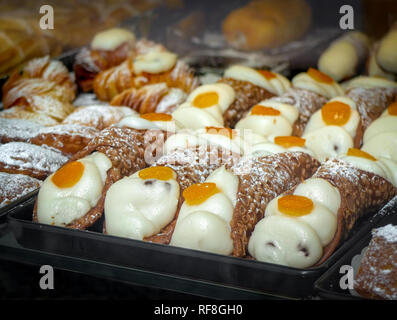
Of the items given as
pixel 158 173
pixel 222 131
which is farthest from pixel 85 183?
pixel 222 131

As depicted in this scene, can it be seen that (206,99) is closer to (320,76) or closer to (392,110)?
(320,76)

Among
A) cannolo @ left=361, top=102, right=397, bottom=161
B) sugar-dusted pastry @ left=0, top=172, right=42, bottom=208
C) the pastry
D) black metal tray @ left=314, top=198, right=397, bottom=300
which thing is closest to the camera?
black metal tray @ left=314, top=198, right=397, bottom=300

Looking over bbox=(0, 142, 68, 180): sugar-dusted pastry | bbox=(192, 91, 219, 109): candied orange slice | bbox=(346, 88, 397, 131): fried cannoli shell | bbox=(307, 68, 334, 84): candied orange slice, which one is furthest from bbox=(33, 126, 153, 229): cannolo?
bbox=(307, 68, 334, 84): candied orange slice

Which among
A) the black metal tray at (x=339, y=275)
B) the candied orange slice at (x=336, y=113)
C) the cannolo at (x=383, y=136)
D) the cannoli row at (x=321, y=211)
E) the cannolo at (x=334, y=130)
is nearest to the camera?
the black metal tray at (x=339, y=275)

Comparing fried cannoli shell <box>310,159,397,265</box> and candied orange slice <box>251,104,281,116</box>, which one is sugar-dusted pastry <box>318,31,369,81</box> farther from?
fried cannoli shell <box>310,159,397,265</box>

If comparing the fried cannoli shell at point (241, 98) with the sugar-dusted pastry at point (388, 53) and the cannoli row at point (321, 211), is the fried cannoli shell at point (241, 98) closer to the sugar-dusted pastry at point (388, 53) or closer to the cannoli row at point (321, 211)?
the sugar-dusted pastry at point (388, 53)

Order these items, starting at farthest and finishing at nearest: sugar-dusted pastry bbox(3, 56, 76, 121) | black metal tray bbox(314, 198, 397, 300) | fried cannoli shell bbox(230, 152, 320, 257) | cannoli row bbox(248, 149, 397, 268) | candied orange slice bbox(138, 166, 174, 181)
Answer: sugar-dusted pastry bbox(3, 56, 76, 121)
candied orange slice bbox(138, 166, 174, 181)
fried cannoli shell bbox(230, 152, 320, 257)
cannoli row bbox(248, 149, 397, 268)
black metal tray bbox(314, 198, 397, 300)

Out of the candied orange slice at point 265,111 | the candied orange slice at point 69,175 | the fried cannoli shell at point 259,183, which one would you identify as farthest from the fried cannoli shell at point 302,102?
the candied orange slice at point 69,175
